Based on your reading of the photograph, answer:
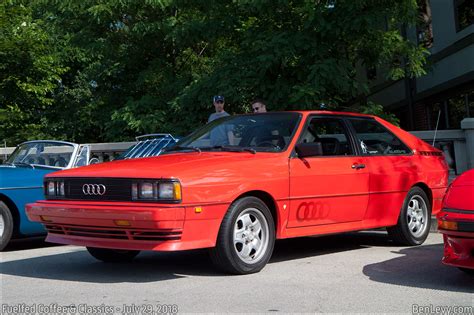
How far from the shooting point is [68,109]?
23391 millimetres

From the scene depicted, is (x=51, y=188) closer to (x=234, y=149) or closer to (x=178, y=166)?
(x=178, y=166)

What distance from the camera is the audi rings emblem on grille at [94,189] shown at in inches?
224

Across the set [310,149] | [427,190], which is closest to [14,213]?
[310,149]

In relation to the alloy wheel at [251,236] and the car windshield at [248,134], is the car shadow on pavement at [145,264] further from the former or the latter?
the car windshield at [248,134]

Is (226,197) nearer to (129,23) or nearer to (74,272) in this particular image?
(74,272)

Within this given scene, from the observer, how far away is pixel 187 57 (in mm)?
17844

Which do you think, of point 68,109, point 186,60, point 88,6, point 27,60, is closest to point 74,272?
point 88,6

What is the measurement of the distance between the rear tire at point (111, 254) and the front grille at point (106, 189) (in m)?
0.92

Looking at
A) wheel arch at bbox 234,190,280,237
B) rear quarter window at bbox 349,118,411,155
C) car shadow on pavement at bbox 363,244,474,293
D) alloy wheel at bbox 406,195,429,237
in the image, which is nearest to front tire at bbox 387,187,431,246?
alloy wheel at bbox 406,195,429,237

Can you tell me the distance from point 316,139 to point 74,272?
113 inches

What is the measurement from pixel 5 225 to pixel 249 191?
360cm

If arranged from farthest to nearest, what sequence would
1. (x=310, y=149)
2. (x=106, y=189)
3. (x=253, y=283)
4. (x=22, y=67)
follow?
(x=22, y=67) → (x=310, y=149) → (x=106, y=189) → (x=253, y=283)

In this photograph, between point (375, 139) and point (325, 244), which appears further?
point (325, 244)

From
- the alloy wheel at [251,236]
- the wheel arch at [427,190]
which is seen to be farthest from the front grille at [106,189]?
the wheel arch at [427,190]
